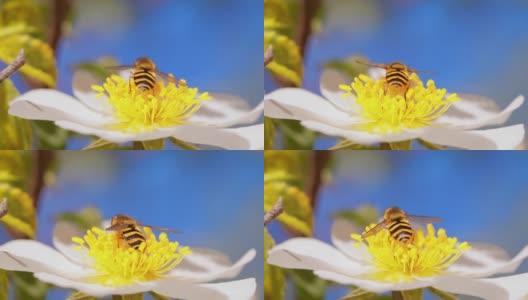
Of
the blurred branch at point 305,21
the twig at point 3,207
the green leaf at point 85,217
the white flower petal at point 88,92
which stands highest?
the blurred branch at point 305,21

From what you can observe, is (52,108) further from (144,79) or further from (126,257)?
(126,257)

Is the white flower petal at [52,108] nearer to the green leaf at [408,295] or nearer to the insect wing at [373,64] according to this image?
the insect wing at [373,64]

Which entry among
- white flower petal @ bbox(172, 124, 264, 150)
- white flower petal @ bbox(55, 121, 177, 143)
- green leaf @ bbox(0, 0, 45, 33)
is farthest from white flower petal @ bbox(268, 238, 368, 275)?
green leaf @ bbox(0, 0, 45, 33)

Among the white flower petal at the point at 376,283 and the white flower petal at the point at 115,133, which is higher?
the white flower petal at the point at 115,133

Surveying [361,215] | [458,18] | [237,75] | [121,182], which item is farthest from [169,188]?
[458,18]

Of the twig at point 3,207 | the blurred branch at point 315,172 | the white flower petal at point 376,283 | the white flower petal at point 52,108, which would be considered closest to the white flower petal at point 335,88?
the blurred branch at point 315,172

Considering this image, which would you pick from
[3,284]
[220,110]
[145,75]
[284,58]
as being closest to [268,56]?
[284,58]

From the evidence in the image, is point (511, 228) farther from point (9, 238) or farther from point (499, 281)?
point (9, 238)
